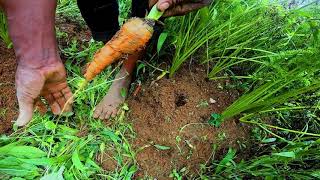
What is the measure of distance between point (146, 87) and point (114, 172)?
0.44 meters

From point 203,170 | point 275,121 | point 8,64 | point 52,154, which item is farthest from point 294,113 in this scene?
point 8,64

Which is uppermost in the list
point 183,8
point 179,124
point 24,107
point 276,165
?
point 183,8

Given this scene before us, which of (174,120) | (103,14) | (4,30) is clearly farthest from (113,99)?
(4,30)

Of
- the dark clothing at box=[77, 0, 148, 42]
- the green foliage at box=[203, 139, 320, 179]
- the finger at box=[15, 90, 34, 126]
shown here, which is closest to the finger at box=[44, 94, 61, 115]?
the finger at box=[15, 90, 34, 126]

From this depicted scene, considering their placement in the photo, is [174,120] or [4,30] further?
[4,30]

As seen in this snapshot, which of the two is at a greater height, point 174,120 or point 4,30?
point 4,30

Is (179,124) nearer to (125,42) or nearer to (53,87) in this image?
(125,42)

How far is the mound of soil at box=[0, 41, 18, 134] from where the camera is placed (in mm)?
1722

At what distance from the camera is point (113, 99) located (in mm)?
1773

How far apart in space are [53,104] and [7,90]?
0.38m

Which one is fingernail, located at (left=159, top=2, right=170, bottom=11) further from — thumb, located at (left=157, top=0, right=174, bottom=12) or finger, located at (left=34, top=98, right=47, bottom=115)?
finger, located at (left=34, top=98, right=47, bottom=115)

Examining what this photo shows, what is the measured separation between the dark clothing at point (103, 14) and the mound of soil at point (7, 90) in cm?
44

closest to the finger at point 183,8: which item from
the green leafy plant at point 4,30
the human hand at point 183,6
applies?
the human hand at point 183,6

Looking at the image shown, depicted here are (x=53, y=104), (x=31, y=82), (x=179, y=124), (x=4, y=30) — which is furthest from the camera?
(x=4, y=30)
